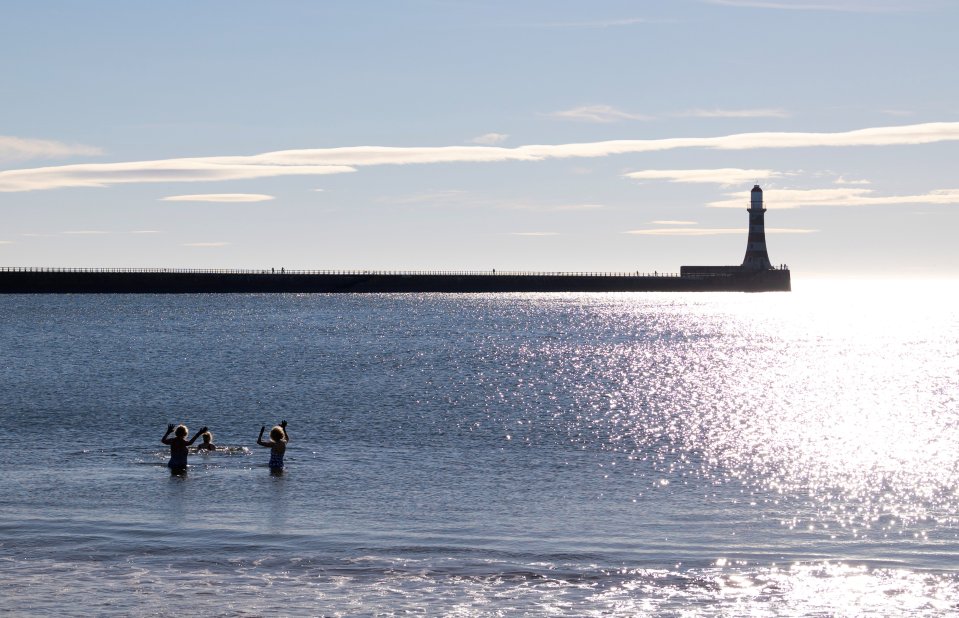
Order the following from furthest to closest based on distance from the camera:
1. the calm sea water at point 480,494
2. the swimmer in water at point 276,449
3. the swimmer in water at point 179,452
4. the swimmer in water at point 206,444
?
the swimmer in water at point 206,444, the swimmer in water at point 276,449, the swimmer in water at point 179,452, the calm sea water at point 480,494

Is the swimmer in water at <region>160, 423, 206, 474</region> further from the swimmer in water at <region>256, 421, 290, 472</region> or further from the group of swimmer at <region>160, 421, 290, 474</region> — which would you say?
the swimmer in water at <region>256, 421, 290, 472</region>

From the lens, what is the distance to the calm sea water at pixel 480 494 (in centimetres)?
1836

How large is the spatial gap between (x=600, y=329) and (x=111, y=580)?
127 meters

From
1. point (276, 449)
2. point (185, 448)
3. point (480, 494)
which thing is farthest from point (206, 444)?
point (480, 494)

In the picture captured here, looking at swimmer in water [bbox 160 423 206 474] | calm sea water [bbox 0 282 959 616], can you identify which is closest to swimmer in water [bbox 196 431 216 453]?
calm sea water [bbox 0 282 959 616]

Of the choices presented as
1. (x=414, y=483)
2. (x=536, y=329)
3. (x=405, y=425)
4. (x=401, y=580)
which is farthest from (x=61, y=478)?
(x=536, y=329)

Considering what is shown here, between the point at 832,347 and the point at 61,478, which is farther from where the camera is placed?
the point at 832,347

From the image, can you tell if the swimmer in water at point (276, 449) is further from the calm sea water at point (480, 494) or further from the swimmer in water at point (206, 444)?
the swimmer in water at point (206, 444)

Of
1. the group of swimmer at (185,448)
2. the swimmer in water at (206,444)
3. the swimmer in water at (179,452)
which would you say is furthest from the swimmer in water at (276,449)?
the swimmer in water at (206,444)

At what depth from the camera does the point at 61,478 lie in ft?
97.9

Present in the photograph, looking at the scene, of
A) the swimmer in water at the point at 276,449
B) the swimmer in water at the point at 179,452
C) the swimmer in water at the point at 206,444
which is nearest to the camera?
the swimmer in water at the point at 179,452

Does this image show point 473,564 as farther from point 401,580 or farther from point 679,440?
point 679,440

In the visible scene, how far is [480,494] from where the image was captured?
29.0 meters

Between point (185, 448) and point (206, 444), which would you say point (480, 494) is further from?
point (206, 444)
